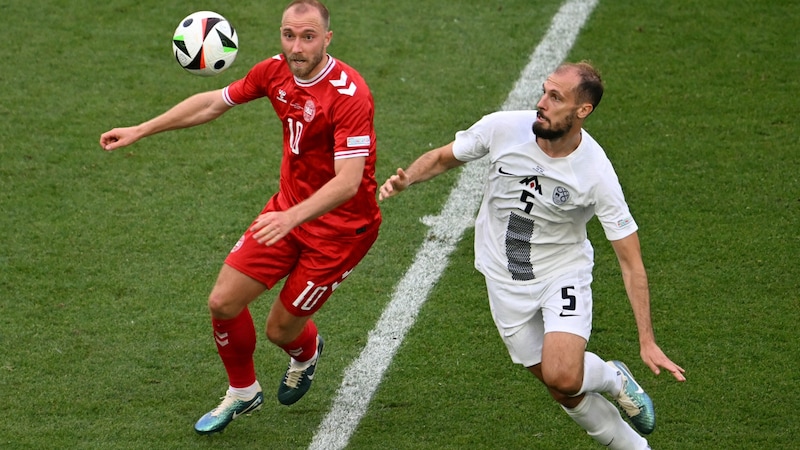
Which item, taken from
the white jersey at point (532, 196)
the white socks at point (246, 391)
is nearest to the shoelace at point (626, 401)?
the white jersey at point (532, 196)

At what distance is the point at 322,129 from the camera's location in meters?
5.56

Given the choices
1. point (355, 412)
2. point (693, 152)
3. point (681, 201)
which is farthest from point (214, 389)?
point (693, 152)

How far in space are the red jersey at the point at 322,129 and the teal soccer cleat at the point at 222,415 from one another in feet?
3.32

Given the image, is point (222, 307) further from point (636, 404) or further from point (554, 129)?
point (636, 404)

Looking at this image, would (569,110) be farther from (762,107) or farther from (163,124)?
(762,107)

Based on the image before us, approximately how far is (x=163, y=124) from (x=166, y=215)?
5.98 feet

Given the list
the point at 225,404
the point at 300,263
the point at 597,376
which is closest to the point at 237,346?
the point at 225,404

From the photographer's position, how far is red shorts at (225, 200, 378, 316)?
5.74 metres

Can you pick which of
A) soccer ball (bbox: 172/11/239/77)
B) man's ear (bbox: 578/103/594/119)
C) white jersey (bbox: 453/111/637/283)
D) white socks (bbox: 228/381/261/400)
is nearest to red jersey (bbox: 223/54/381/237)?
soccer ball (bbox: 172/11/239/77)

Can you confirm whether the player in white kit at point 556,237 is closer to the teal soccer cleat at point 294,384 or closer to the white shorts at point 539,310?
the white shorts at point 539,310

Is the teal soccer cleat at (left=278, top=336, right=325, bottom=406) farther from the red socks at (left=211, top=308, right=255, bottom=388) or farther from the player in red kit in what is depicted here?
the red socks at (left=211, top=308, right=255, bottom=388)

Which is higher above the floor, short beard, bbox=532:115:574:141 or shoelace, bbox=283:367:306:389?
short beard, bbox=532:115:574:141

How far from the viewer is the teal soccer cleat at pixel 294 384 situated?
6055 mm

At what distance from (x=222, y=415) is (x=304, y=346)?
57 centimetres
